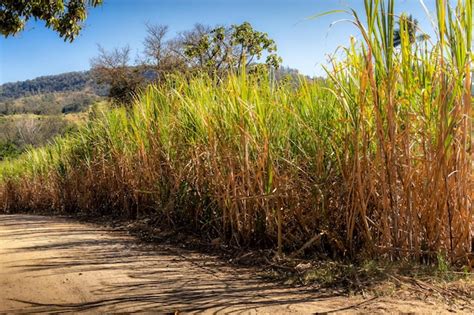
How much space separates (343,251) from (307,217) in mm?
336

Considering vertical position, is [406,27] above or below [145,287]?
above

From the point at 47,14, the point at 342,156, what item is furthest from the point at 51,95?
the point at 342,156

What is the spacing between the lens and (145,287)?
9.90ft

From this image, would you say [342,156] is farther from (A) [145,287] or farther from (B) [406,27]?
(A) [145,287]

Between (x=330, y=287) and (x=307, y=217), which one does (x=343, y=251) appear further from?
(x=330, y=287)

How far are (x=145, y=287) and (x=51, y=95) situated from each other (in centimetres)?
8724

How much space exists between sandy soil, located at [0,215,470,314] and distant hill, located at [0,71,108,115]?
50196 millimetres

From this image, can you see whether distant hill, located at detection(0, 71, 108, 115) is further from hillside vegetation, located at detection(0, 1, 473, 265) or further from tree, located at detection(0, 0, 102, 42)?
hillside vegetation, located at detection(0, 1, 473, 265)

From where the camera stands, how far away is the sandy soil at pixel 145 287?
2596 mm

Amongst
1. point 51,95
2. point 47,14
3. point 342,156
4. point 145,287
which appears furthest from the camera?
point 51,95

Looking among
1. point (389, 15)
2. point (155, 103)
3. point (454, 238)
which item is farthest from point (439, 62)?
point (155, 103)

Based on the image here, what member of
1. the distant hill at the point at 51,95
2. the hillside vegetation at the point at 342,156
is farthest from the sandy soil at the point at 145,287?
the distant hill at the point at 51,95

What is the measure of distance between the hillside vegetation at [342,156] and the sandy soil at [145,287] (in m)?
0.54

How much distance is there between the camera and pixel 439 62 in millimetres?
3111
